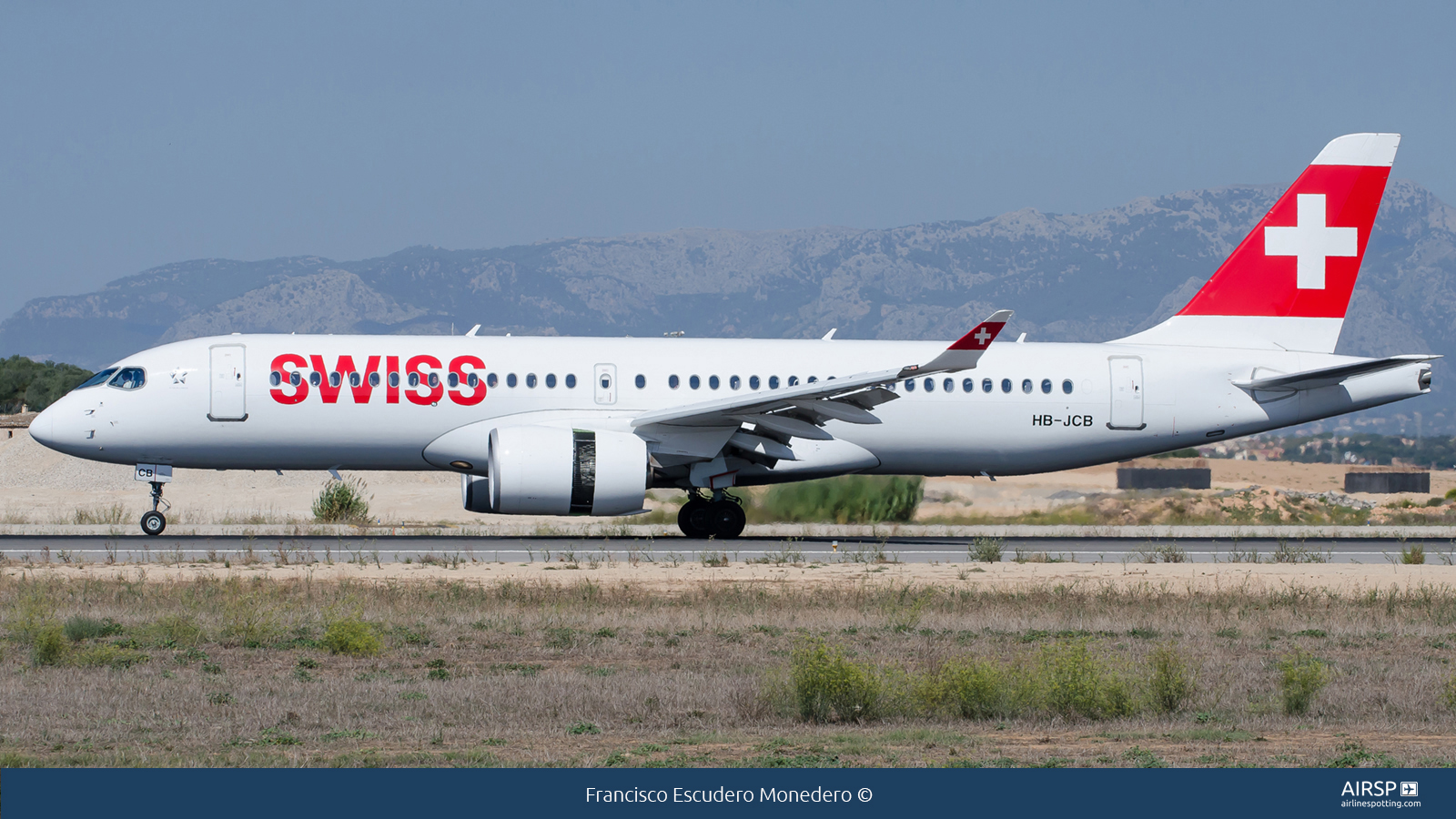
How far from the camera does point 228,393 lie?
2483 centimetres

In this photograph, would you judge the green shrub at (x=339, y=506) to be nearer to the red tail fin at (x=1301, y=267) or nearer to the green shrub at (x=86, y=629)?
the red tail fin at (x=1301, y=267)

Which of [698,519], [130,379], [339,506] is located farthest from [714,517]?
[339,506]

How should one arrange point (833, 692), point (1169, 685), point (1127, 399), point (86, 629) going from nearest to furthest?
point (833, 692) → point (1169, 685) → point (86, 629) → point (1127, 399)

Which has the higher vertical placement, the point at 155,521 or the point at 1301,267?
the point at 1301,267

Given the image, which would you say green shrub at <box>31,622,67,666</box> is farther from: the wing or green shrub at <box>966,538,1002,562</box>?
green shrub at <box>966,538,1002,562</box>

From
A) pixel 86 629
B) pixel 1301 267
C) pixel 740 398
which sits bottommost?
pixel 86 629

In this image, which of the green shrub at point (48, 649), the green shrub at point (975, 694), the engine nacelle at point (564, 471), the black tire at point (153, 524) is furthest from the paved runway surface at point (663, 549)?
the green shrub at point (975, 694)

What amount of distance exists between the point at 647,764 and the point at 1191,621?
372 inches

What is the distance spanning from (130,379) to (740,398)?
32.6 ft

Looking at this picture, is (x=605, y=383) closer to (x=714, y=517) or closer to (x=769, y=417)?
(x=769, y=417)

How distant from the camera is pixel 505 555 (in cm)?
2375

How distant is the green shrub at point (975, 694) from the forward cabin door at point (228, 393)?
16421 millimetres

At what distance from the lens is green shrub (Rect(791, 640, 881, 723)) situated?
Answer: 11.2 metres

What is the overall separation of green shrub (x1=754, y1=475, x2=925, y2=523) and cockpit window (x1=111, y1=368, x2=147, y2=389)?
1200cm
